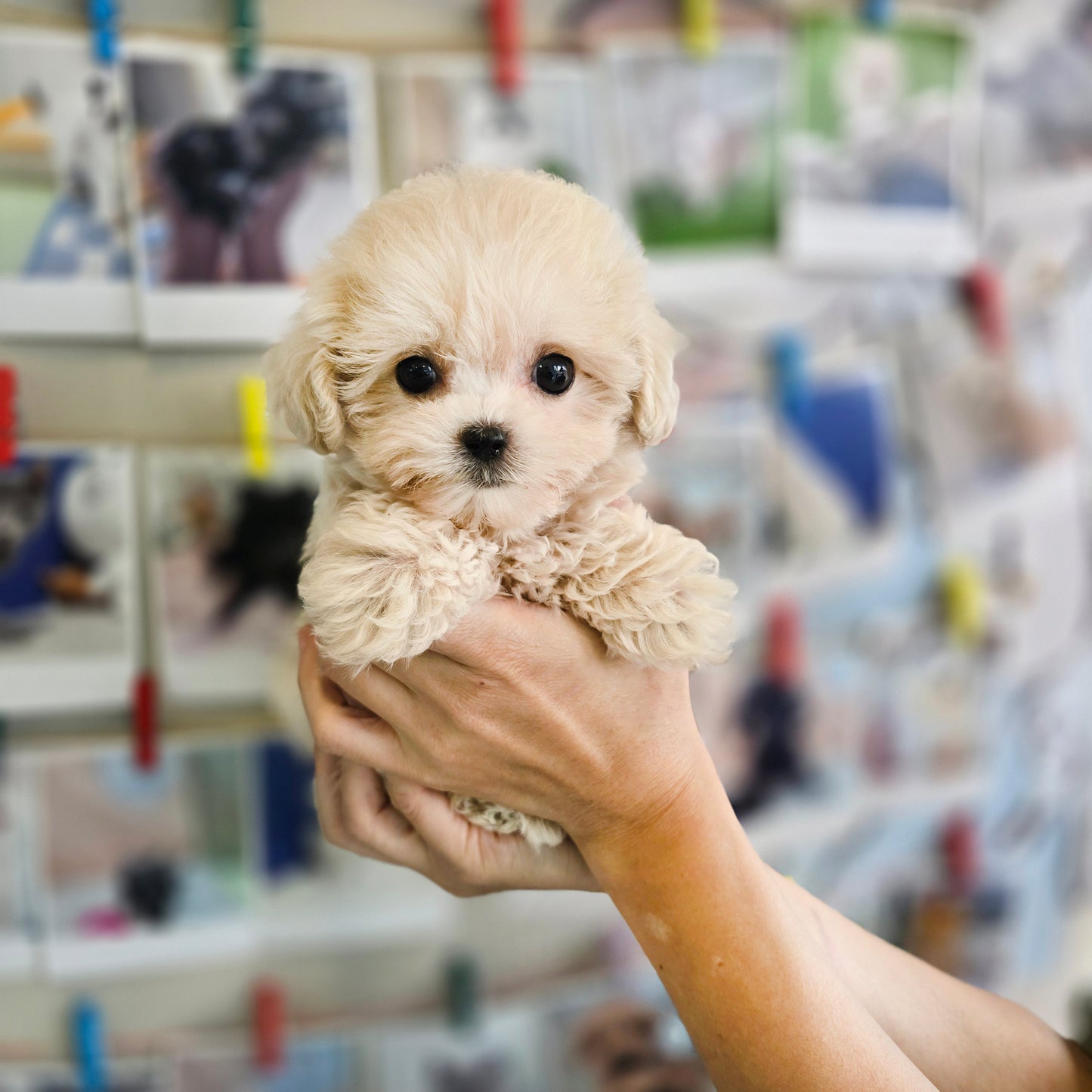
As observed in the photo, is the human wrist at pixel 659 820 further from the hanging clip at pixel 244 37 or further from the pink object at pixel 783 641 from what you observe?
the hanging clip at pixel 244 37

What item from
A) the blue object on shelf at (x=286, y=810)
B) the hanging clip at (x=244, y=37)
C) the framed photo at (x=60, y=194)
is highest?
the hanging clip at (x=244, y=37)

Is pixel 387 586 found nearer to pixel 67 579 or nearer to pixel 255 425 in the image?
pixel 255 425

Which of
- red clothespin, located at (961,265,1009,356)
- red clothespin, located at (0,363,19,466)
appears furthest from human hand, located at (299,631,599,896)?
red clothespin, located at (961,265,1009,356)

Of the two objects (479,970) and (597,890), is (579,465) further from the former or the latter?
(479,970)

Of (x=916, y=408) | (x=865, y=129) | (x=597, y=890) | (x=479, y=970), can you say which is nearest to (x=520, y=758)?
(x=597, y=890)

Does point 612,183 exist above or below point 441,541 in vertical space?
above

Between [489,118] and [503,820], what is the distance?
1.00 meters

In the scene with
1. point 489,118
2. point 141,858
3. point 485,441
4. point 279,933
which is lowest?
point 279,933

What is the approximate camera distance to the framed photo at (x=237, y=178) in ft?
3.88

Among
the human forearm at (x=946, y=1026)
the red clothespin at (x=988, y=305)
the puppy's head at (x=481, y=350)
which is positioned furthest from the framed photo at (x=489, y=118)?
the human forearm at (x=946, y=1026)

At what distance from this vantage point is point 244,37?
1183 mm

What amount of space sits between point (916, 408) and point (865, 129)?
47 centimetres

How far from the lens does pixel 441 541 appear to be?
708 millimetres

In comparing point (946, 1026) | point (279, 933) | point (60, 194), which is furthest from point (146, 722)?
point (946, 1026)
